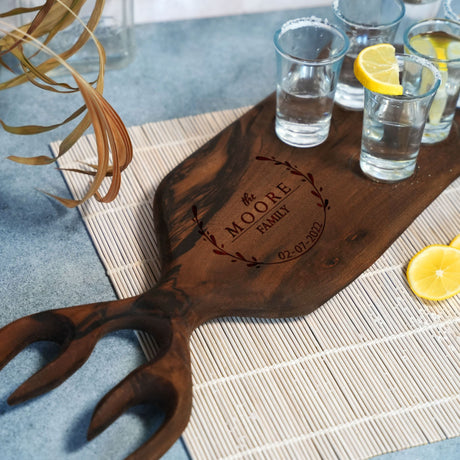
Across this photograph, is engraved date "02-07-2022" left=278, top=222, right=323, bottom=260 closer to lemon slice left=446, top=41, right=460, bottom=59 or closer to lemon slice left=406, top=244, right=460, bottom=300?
lemon slice left=406, top=244, right=460, bottom=300

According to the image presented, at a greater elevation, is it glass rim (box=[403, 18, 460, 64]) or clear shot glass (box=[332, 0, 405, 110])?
glass rim (box=[403, 18, 460, 64])

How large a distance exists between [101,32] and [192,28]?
0.76ft

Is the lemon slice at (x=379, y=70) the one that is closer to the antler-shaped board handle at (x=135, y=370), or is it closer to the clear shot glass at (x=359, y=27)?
the clear shot glass at (x=359, y=27)

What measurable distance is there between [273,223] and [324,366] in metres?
0.20

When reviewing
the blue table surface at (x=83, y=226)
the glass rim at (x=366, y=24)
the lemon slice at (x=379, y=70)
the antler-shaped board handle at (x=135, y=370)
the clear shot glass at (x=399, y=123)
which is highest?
the lemon slice at (x=379, y=70)

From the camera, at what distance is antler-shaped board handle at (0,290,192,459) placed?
74cm

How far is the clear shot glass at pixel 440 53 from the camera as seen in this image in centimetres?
101

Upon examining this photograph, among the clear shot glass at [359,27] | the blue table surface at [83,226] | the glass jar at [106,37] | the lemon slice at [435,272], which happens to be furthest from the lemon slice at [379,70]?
the glass jar at [106,37]

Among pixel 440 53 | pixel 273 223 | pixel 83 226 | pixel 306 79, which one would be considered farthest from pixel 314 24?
pixel 83 226

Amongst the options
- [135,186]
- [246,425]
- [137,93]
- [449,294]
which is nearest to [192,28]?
[137,93]

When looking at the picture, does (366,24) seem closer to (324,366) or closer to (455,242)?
(455,242)

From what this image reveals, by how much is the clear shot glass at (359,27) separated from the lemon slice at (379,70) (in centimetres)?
11

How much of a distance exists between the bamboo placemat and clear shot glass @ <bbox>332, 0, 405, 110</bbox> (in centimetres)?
24

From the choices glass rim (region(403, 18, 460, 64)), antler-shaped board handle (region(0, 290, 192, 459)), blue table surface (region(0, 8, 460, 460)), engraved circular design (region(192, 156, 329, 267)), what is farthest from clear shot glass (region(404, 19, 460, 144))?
Result: antler-shaped board handle (region(0, 290, 192, 459))
